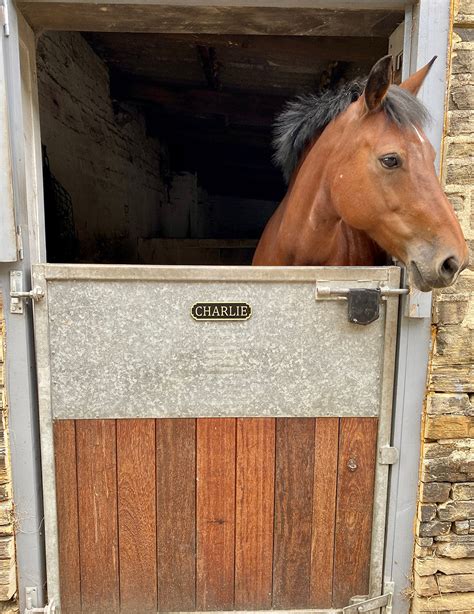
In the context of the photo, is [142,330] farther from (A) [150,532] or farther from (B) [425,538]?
(B) [425,538]

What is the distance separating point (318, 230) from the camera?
173 centimetres

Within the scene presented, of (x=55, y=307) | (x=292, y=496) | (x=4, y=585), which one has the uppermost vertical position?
(x=55, y=307)

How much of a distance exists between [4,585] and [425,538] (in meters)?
1.54

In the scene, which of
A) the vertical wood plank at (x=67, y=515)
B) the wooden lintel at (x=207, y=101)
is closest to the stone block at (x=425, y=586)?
the vertical wood plank at (x=67, y=515)

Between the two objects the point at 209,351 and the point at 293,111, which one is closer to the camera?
the point at 209,351

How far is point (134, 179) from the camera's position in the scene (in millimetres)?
4539

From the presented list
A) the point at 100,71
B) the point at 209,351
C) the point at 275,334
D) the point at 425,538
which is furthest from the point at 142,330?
the point at 100,71

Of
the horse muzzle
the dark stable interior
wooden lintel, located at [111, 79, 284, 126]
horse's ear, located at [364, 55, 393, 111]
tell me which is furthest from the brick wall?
the horse muzzle

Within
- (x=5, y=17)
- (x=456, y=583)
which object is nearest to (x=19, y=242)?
(x=5, y=17)

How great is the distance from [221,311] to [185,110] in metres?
3.18

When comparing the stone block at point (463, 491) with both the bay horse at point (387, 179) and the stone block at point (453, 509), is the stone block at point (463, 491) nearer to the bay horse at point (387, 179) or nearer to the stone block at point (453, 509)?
the stone block at point (453, 509)

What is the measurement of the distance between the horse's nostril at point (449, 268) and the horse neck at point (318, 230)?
52 cm

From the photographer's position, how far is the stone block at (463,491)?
158cm

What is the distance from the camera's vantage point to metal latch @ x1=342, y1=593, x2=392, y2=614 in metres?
1.62
